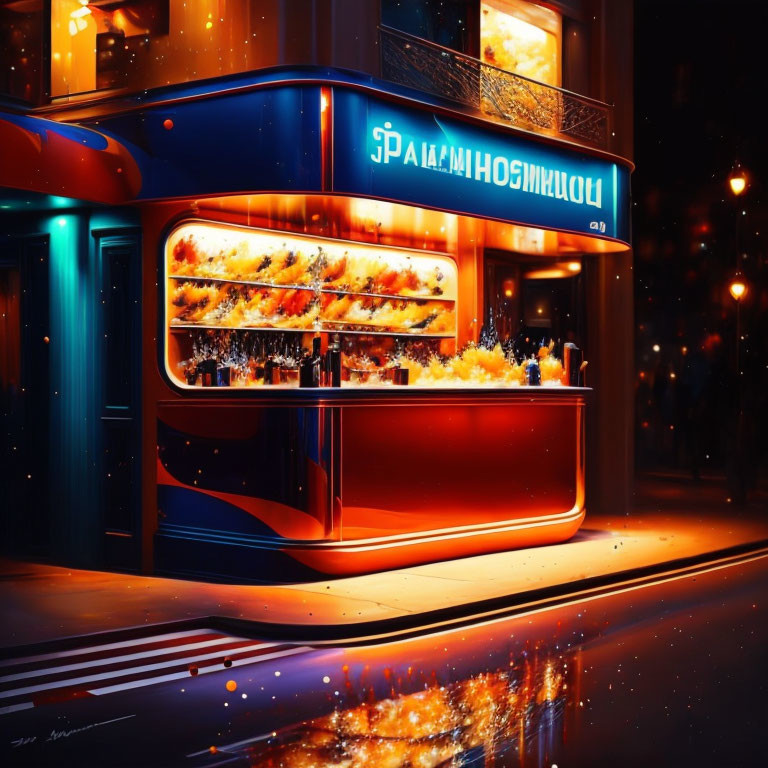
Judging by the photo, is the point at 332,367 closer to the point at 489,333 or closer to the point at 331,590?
the point at 331,590

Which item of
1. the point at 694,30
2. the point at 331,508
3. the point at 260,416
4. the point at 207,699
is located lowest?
the point at 207,699

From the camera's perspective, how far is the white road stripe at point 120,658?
798cm

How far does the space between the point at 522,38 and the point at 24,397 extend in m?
8.78

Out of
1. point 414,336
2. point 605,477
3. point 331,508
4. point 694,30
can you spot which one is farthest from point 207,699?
point 694,30

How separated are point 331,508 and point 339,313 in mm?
3846

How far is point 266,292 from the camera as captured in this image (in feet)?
45.1

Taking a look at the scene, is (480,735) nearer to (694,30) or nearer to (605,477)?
(605,477)

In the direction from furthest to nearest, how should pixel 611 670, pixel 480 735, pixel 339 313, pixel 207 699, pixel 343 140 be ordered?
pixel 339 313
pixel 343 140
pixel 611 670
pixel 207 699
pixel 480 735

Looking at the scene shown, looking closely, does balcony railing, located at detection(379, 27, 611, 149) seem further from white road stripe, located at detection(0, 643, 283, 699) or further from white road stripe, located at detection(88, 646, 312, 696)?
white road stripe, located at detection(0, 643, 283, 699)

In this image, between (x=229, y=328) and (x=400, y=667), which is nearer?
(x=400, y=667)

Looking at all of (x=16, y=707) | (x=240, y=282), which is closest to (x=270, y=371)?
(x=240, y=282)

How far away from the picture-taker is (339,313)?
1468cm

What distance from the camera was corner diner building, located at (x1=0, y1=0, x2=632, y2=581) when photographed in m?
11.5

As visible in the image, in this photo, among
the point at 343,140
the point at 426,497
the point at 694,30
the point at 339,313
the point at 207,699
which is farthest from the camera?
the point at 694,30
